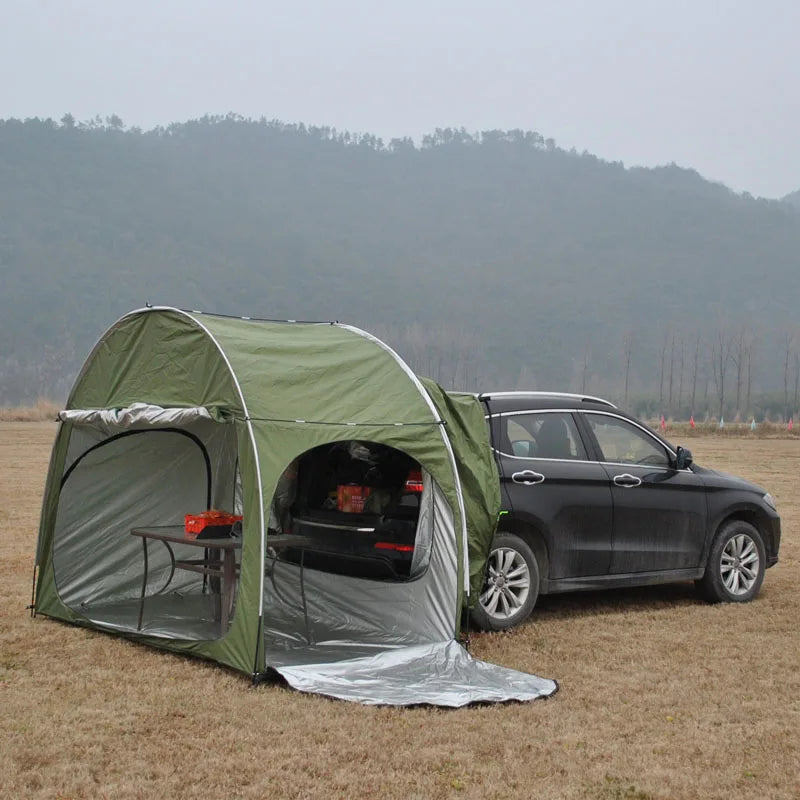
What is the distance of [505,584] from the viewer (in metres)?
8.85

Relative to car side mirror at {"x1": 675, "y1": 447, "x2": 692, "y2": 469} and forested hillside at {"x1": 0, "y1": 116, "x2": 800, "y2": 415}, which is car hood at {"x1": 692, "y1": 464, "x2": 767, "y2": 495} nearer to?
car side mirror at {"x1": 675, "y1": 447, "x2": 692, "y2": 469}

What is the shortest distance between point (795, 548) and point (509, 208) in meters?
184

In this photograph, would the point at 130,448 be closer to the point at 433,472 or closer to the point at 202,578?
the point at 202,578

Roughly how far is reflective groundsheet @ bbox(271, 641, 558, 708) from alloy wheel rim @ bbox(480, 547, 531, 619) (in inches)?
33.7

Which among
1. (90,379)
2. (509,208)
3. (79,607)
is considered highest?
(509,208)

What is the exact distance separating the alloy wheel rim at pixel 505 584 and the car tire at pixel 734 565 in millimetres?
2036

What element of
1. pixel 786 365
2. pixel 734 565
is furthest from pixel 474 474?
pixel 786 365

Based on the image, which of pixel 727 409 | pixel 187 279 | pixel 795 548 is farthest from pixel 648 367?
pixel 795 548

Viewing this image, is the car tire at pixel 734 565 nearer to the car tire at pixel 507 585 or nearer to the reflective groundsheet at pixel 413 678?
→ the car tire at pixel 507 585

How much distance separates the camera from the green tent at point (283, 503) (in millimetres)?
7523

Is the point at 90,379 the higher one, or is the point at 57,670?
the point at 90,379

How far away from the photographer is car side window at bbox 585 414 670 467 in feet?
31.9

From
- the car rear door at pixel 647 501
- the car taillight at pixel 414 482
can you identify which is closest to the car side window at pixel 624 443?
the car rear door at pixel 647 501

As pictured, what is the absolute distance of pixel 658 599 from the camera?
34.3 ft
